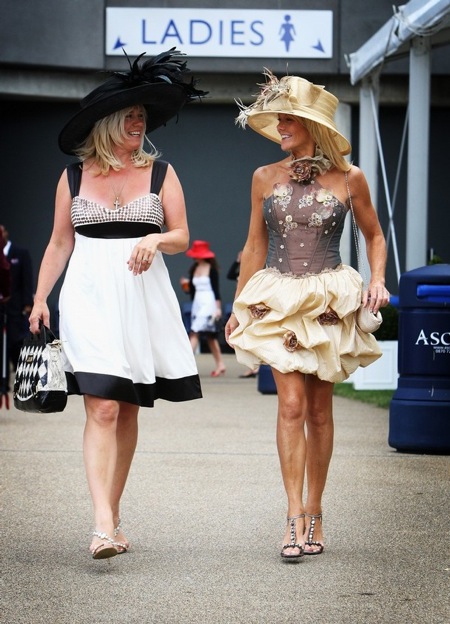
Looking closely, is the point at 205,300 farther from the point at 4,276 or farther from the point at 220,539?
the point at 220,539

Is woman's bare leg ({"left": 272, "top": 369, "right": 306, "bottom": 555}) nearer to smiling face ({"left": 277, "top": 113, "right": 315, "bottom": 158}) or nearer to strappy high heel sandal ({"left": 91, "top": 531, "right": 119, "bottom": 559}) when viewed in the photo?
strappy high heel sandal ({"left": 91, "top": 531, "right": 119, "bottom": 559})

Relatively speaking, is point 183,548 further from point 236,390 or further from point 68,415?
point 236,390

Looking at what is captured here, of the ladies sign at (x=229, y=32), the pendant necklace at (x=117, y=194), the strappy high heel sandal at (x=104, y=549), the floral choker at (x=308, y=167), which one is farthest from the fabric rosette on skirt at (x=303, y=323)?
the ladies sign at (x=229, y=32)

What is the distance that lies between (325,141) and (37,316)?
137cm

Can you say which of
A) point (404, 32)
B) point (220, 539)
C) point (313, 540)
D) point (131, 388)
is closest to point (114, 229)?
point (131, 388)

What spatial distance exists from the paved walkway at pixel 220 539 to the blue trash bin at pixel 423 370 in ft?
0.50

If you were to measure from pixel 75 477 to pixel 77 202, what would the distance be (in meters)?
2.52

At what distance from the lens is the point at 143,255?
5.19 m

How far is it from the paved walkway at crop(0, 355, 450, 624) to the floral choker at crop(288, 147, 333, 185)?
1.52 meters

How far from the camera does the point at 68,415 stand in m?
11.5

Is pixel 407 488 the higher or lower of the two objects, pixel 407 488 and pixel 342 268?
the lower

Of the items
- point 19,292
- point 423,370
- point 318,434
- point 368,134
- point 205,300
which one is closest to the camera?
point 318,434

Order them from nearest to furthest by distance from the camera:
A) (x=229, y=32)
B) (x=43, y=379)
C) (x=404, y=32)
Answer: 1. (x=43, y=379)
2. (x=404, y=32)
3. (x=229, y=32)

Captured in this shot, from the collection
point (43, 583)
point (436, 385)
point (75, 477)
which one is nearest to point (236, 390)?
point (436, 385)
